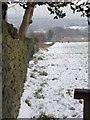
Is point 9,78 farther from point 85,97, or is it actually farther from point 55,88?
point 55,88

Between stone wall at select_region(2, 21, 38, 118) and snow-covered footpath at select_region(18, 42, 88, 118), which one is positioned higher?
stone wall at select_region(2, 21, 38, 118)

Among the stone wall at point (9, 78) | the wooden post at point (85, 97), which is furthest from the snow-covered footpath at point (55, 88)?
the wooden post at point (85, 97)

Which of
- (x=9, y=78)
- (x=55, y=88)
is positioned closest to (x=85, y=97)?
(x=9, y=78)

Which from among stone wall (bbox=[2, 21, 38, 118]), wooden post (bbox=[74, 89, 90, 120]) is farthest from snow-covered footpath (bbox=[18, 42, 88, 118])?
wooden post (bbox=[74, 89, 90, 120])

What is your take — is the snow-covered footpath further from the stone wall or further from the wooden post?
the wooden post

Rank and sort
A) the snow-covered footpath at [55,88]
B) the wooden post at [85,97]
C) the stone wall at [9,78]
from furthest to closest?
1. the snow-covered footpath at [55,88]
2. the stone wall at [9,78]
3. the wooden post at [85,97]

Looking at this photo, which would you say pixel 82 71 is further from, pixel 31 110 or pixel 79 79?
pixel 31 110

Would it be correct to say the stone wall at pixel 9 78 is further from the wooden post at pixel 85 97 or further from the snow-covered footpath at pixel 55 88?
the wooden post at pixel 85 97

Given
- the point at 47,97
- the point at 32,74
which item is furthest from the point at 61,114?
the point at 32,74

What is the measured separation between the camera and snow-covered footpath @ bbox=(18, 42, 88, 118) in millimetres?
2811

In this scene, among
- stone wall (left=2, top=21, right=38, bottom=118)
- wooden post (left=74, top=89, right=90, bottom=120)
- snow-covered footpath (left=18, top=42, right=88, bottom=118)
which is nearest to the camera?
wooden post (left=74, top=89, right=90, bottom=120)

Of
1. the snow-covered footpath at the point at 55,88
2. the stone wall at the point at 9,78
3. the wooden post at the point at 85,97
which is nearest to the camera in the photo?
the wooden post at the point at 85,97

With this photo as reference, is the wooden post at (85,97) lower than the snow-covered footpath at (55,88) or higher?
higher

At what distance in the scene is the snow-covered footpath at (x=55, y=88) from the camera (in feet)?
9.22
